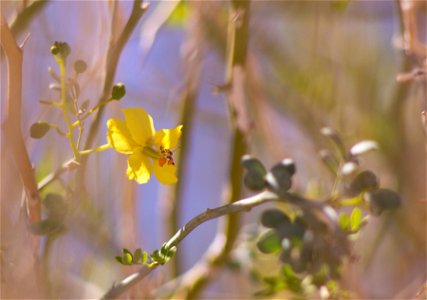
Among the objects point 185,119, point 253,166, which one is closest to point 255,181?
point 253,166

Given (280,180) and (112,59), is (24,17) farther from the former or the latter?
(280,180)

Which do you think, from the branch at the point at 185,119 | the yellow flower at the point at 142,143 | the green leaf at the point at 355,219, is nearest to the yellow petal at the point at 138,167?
the yellow flower at the point at 142,143

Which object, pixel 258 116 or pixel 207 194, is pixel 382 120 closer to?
pixel 258 116

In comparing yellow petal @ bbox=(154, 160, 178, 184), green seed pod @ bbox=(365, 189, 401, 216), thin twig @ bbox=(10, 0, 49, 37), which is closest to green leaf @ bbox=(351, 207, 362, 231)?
green seed pod @ bbox=(365, 189, 401, 216)

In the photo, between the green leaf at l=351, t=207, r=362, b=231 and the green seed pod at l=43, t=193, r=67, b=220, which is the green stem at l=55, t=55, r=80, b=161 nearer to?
the green seed pod at l=43, t=193, r=67, b=220

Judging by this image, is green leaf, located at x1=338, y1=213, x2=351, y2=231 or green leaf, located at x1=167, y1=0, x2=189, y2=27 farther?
green leaf, located at x1=167, y1=0, x2=189, y2=27

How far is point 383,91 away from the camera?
1.52m

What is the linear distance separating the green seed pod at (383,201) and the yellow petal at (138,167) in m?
0.23

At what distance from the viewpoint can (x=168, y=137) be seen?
621 mm

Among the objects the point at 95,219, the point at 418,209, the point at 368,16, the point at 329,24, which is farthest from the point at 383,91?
the point at 95,219

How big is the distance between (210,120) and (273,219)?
3.03ft

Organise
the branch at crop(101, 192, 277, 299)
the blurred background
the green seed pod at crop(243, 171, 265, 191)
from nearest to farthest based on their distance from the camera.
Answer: the branch at crop(101, 192, 277, 299), the green seed pod at crop(243, 171, 265, 191), the blurred background

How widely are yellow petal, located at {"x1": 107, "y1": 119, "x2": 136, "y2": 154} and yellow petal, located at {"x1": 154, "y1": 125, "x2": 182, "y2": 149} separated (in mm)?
24

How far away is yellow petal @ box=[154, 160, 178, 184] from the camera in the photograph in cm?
63
